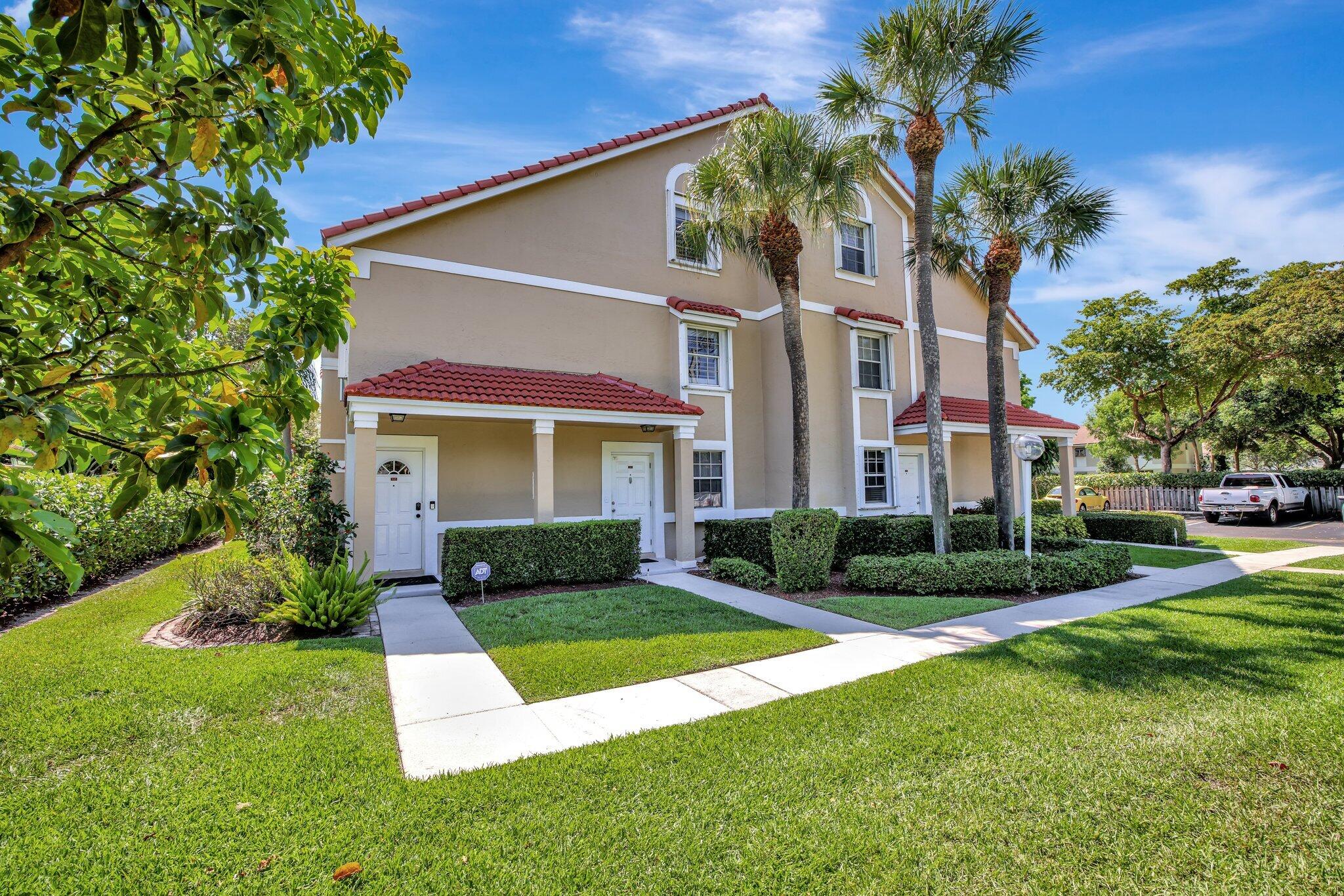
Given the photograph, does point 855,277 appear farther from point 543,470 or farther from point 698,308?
point 543,470

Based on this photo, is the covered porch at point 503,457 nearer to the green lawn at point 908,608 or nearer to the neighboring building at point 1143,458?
the green lawn at point 908,608

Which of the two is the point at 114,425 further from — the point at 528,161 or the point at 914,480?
the point at 914,480

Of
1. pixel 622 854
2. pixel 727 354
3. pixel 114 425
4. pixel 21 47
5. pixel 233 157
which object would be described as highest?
pixel 727 354

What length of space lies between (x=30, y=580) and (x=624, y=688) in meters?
9.20

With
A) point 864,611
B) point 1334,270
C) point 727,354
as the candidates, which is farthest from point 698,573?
point 1334,270

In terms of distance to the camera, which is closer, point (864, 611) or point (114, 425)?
point (114, 425)

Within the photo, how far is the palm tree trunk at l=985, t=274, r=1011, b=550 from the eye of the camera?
13836 millimetres

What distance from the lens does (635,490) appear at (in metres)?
13.9

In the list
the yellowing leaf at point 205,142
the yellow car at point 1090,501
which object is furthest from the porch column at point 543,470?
the yellow car at point 1090,501

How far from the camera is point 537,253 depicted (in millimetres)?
13078

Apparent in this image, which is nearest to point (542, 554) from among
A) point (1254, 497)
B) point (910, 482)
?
point (910, 482)

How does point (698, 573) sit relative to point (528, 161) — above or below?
below

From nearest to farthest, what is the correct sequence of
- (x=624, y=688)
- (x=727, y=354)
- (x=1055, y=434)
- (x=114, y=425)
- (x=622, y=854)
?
(x=114, y=425) < (x=622, y=854) < (x=624, y=688) < (x=727, y=354) < (x=1055, y=434)

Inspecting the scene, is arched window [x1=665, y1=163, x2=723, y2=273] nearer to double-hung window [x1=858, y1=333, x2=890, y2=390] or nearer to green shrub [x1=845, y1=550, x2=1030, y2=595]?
double-hung window [x1=858, y1=333, x2=890, y2=390]
